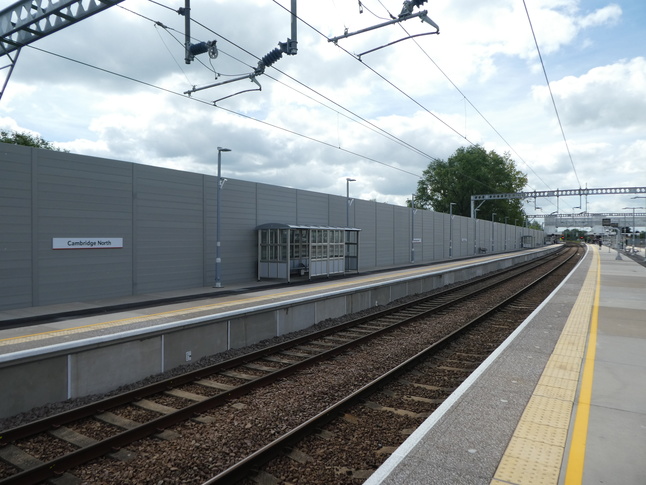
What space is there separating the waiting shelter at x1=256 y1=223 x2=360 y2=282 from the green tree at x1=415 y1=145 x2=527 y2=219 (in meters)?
54.4

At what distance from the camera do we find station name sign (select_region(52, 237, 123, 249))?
14180 millimetres

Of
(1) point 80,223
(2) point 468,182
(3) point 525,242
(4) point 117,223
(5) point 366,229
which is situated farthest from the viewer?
(3) point 525,242

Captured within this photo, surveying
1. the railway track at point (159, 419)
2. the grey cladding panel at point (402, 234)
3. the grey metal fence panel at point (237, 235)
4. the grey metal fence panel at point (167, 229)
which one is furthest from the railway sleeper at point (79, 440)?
the grey cladding panel at point (402, 234)

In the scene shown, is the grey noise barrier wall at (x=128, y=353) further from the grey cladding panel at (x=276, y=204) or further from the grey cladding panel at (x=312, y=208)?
the grey cladding panel at (x=312, y=208)

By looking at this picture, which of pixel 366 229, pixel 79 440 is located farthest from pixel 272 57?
pixel 366 229

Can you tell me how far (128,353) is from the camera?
7258mm

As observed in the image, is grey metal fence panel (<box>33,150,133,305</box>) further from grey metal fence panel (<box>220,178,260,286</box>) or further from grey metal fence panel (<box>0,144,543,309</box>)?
grey metal fence panel (<box>220,178,260,286</box>)

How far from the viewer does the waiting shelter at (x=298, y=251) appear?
2122 centimetres

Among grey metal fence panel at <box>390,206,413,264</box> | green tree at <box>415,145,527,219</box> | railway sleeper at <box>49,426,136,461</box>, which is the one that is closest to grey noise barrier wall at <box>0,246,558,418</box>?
railway sleeper at <box>49,426,136,461</box>

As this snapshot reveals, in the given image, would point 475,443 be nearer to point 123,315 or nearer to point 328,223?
point 123,315

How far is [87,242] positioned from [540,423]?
48.6ft

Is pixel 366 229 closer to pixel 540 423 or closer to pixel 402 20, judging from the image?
pixel 402 20

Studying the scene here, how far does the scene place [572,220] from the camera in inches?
3875

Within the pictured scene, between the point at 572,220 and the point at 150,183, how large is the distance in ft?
338
